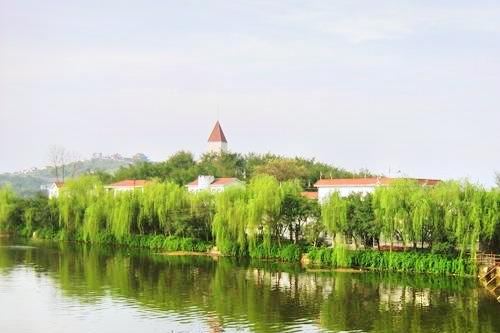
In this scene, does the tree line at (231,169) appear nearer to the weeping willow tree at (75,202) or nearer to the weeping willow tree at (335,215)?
the weeping willow tree at (75,202)

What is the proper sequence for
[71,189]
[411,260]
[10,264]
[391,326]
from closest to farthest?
[391,326] → [411,260] → [10,264] → [71,189]

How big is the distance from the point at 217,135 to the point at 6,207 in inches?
1085

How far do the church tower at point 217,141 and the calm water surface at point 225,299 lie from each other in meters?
39.8

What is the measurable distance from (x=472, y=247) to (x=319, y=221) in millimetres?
8253

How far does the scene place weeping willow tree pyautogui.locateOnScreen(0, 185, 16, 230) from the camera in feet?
174

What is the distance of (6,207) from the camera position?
53219mm

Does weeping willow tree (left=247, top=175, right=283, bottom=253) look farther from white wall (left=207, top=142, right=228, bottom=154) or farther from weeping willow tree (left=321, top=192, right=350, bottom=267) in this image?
white wall (left=207, top=142, right=228, bottom=154)

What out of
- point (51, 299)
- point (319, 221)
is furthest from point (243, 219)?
point (51, 299)

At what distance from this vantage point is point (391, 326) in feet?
70.9

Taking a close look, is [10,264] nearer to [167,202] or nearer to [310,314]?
[167,202]

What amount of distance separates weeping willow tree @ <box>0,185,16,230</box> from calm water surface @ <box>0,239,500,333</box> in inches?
696

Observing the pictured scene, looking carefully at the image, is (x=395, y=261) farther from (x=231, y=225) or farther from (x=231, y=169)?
(x=231, y=169)

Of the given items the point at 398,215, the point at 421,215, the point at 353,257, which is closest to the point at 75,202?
the point at 353,257

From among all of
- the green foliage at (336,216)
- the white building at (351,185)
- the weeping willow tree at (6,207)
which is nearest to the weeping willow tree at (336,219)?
the green foliage at (336,216)
